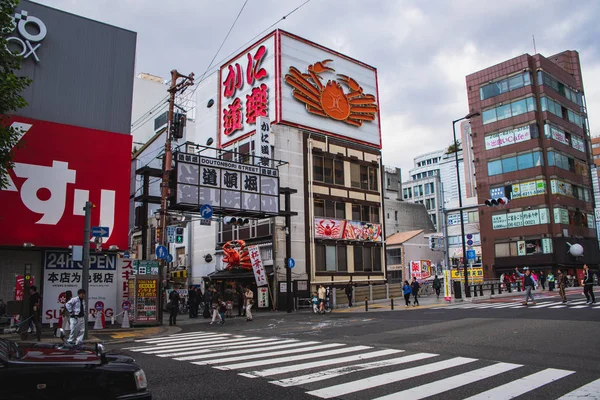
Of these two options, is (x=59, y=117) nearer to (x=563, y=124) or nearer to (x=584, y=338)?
(x=584, y=338)

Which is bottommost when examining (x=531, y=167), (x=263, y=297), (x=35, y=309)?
(x=263, y=297)

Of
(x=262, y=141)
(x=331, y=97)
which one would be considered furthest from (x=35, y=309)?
(x=331, y=97)

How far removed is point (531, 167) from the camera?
184 ft

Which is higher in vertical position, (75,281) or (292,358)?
(75,281)

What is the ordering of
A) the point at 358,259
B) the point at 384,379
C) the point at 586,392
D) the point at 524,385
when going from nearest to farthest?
the point at 586,392
the point at 524,385
the point at 384,379
the point at 358,259

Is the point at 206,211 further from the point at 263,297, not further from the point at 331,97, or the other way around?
the point at 331,97

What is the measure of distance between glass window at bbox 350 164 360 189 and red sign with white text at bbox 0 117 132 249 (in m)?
21.6

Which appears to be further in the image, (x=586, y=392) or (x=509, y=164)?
(x=509, y=164)

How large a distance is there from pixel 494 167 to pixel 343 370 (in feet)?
183

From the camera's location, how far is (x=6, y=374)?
4527 mm

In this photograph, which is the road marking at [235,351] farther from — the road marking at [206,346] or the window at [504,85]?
the window at [504,85]

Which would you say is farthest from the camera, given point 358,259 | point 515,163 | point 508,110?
point 508,110

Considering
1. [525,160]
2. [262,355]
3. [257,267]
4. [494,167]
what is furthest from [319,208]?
[525,160]

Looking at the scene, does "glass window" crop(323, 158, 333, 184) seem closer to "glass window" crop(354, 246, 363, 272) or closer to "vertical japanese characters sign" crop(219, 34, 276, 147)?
"vertical japanese characters sign" crop(219, 34, 276, 147)
